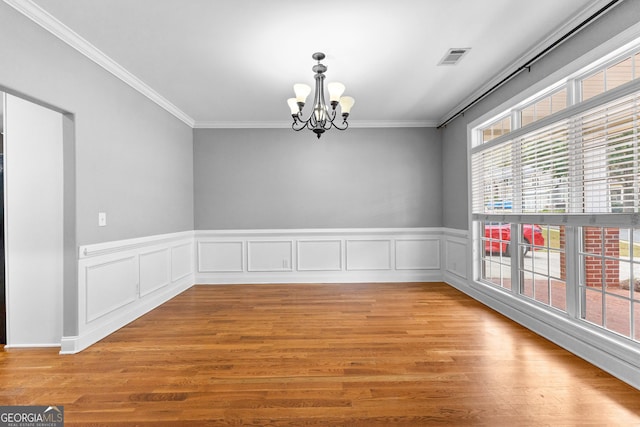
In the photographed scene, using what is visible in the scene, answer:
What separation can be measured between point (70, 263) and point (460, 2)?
3.78 meters

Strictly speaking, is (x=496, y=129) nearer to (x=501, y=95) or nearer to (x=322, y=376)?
(x=501, y=95)

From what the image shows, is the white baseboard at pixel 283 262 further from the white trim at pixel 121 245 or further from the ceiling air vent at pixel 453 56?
the ceiling air vent at pixel 453 56

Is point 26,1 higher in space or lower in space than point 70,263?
higher

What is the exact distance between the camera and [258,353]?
2783mm

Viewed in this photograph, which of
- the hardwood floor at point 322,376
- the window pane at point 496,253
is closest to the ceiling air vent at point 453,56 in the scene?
the window pane at point 496,253

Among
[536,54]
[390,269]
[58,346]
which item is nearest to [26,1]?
[58,346]

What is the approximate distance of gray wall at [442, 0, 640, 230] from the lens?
7.57 feet

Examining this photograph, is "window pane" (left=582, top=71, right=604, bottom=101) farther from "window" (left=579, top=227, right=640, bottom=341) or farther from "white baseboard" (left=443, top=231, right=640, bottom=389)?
"white baseboard" (left=443, top=231, right=640, bottom=389)

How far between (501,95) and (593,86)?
1.20m

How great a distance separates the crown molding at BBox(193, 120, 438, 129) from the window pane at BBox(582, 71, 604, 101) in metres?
2.97

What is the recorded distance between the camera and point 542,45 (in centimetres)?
296

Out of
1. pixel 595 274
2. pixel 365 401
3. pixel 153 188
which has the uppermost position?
pixel 153 188

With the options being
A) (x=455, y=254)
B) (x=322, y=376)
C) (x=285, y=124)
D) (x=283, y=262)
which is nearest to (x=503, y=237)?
(x=455, y=254)

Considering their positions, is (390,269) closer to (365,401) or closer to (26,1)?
(365,401)
